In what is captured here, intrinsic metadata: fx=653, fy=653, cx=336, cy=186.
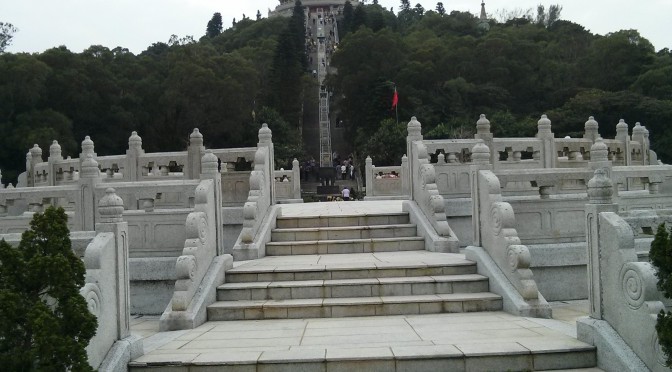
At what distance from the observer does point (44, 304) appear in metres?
4.49

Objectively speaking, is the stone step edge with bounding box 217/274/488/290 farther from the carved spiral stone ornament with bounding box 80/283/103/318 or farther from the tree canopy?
the tree canopy

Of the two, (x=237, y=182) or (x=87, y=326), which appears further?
(x=237, y=182)

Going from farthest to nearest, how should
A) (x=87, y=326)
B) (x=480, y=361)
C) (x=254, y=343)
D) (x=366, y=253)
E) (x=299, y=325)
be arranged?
(x=366, y=253) → (x=299, y=325) → (x=254, y=343) → (x=480, y=361) → (x=87, y=326)

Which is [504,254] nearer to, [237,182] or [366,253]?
[366,253]

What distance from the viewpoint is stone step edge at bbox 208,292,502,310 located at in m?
7.48

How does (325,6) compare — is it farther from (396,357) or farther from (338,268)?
(396,357)

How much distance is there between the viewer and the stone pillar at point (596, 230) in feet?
19.3

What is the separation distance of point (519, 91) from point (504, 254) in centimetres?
4694

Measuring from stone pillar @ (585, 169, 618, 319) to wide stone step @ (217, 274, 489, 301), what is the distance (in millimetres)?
2008

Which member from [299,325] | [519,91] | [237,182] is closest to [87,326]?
[299,325]

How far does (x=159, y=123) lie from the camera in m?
46.6

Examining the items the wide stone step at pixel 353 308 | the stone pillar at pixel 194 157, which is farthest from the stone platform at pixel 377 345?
the stone pillar at pixel 194 157

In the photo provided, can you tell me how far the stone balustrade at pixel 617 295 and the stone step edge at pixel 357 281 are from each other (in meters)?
2.01

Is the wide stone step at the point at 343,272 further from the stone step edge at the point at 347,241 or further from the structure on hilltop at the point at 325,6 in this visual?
the structure on hilltop at the point at 325,6
